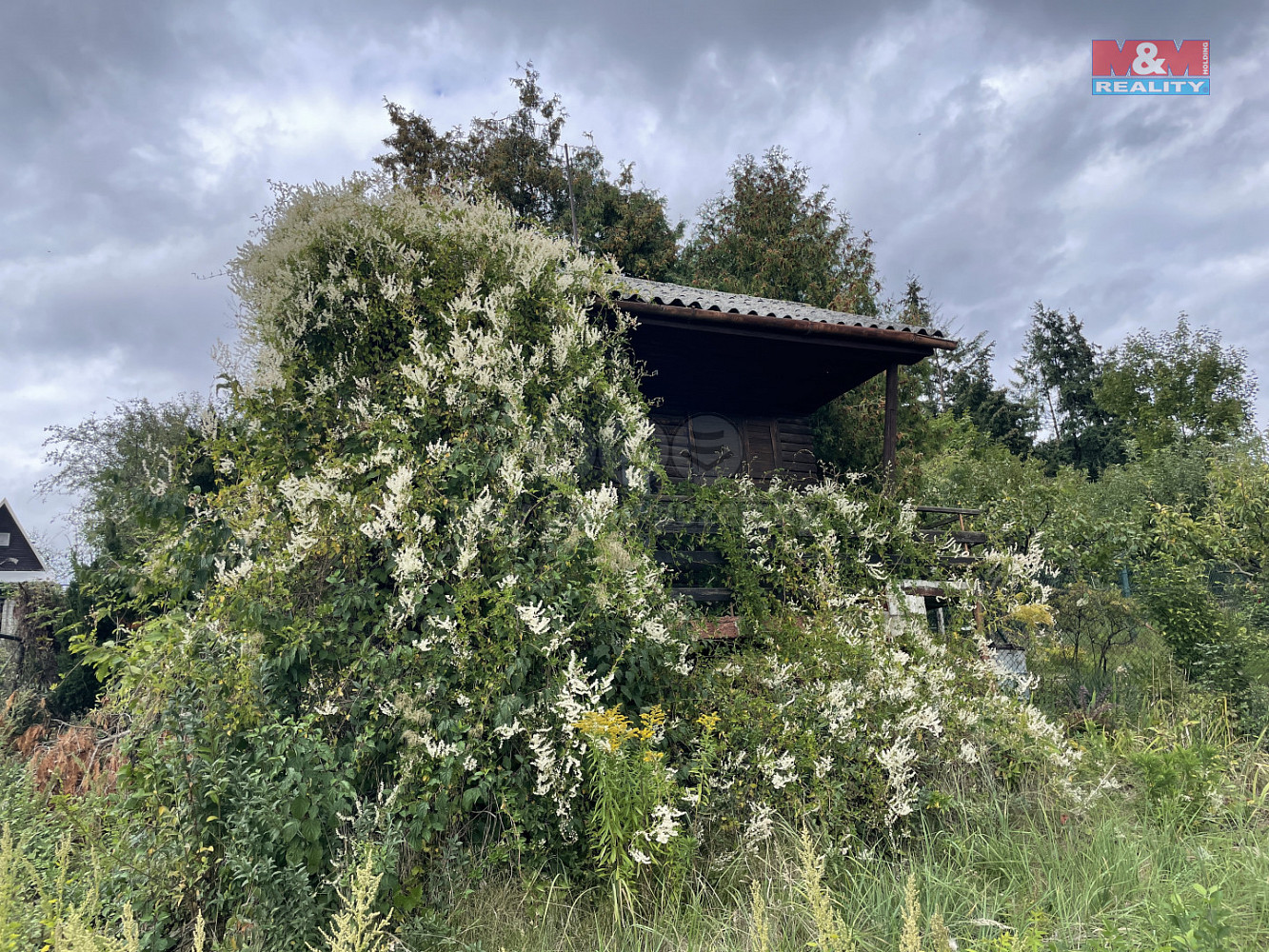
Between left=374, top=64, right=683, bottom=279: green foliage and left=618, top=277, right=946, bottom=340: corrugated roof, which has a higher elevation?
left=374, top=64, right=683, bottom=279: green foliage

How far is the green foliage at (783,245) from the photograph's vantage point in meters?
15.3

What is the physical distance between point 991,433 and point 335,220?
97.6 ft

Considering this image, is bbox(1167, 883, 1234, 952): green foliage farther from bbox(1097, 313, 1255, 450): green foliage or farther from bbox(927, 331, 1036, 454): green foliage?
bbox(1097, 313, 1255, 450): green foliage

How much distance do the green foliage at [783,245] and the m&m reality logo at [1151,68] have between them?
6.02 m

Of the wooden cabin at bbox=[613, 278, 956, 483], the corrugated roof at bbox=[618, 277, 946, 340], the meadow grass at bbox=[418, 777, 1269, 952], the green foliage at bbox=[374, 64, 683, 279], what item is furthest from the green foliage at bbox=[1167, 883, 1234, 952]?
the green foliage at bbox=[374, 64, 683, 279]

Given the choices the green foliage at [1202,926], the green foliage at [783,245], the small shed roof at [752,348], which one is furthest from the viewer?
the green foliage at [783,245]

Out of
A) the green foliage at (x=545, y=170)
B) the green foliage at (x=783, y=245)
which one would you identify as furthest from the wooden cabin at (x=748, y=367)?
the green foliage at (x=545, y=170)

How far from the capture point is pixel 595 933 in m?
2.71

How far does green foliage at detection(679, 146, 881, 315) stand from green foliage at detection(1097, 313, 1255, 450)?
1846cm

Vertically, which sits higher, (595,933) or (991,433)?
(991,433)

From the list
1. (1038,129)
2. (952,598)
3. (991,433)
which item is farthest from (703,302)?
(991,433)

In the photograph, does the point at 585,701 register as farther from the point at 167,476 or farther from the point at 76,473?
the point at 76,473

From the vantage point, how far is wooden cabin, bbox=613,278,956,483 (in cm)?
648

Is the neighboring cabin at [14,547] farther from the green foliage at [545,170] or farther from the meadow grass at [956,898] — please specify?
the meadow grass at [956,898]
